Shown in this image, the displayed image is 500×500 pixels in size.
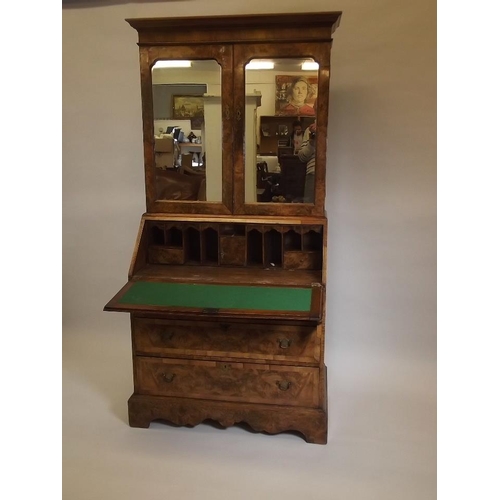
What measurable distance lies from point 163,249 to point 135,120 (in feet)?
3.50

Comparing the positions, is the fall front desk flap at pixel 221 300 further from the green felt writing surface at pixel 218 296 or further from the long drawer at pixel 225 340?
the long drawer at pixel 225 340

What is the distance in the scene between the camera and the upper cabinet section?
94.6 inches

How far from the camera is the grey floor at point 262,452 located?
2.11 metres

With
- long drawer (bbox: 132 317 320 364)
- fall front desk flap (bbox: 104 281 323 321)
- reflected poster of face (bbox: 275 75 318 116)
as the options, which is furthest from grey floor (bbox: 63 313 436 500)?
reflected poster of face (bbox: 275 75 318 116)

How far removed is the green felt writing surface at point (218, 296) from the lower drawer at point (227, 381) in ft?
1.06

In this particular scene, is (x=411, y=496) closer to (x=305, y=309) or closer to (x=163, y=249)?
(x=305, y=309)

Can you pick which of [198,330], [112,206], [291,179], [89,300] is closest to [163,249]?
[198,330]

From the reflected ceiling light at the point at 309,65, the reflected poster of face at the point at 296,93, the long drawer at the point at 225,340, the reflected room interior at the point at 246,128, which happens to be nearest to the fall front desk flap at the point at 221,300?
the long drawer at the point at 225,340

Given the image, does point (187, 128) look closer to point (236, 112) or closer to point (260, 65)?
point (236, 112)

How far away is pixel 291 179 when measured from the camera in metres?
2.52

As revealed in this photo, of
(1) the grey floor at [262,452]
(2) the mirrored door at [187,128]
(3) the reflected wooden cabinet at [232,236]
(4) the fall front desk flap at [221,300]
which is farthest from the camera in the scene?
(2) the mirrored door at [187,128]

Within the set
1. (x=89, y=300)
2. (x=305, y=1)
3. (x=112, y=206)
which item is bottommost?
(x=89, y=300)

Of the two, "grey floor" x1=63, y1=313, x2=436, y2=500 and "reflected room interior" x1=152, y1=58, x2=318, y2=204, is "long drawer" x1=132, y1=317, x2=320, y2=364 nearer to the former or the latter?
"grey floor" x1=63, y1=313, x2=436, y2=500

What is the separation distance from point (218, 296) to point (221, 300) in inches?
1.5
